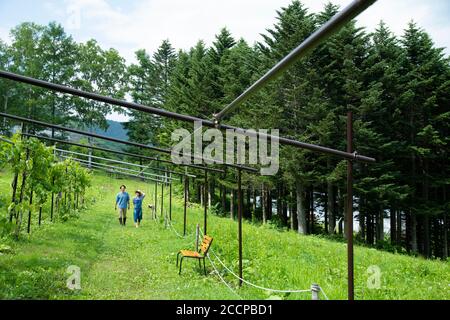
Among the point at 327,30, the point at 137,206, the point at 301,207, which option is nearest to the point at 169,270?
the point at 327,30

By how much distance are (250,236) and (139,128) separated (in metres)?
38.3

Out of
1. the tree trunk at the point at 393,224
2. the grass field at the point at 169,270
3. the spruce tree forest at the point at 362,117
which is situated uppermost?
the spruce tree forest at the point at 362,117

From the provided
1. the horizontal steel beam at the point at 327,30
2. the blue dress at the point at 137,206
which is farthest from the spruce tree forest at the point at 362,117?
the horizontal steel beam at the point at 327,30

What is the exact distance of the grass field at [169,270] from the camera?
6.19 m

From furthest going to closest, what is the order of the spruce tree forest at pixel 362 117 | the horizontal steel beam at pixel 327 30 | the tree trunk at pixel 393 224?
the tree trunk at pixel 393 224
the spruce tree forest at pixel 362 117
the horizontal steel beam at pixel 327 30

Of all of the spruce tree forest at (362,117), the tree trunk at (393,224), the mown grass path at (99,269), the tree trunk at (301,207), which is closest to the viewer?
the mown grass path at (99,269)

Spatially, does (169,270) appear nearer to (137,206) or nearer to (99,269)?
(99,269)

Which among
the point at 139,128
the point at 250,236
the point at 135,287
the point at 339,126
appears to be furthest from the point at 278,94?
the point at 139,128

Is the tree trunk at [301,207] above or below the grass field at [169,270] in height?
above

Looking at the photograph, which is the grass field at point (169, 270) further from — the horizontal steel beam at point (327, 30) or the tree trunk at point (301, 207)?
the tree trunk at point (301, 207)

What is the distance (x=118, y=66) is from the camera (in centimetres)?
5019

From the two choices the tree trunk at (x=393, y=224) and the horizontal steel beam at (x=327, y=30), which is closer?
the horizontal steel beam at (x=327, y=30)

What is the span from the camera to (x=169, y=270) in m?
8.29
